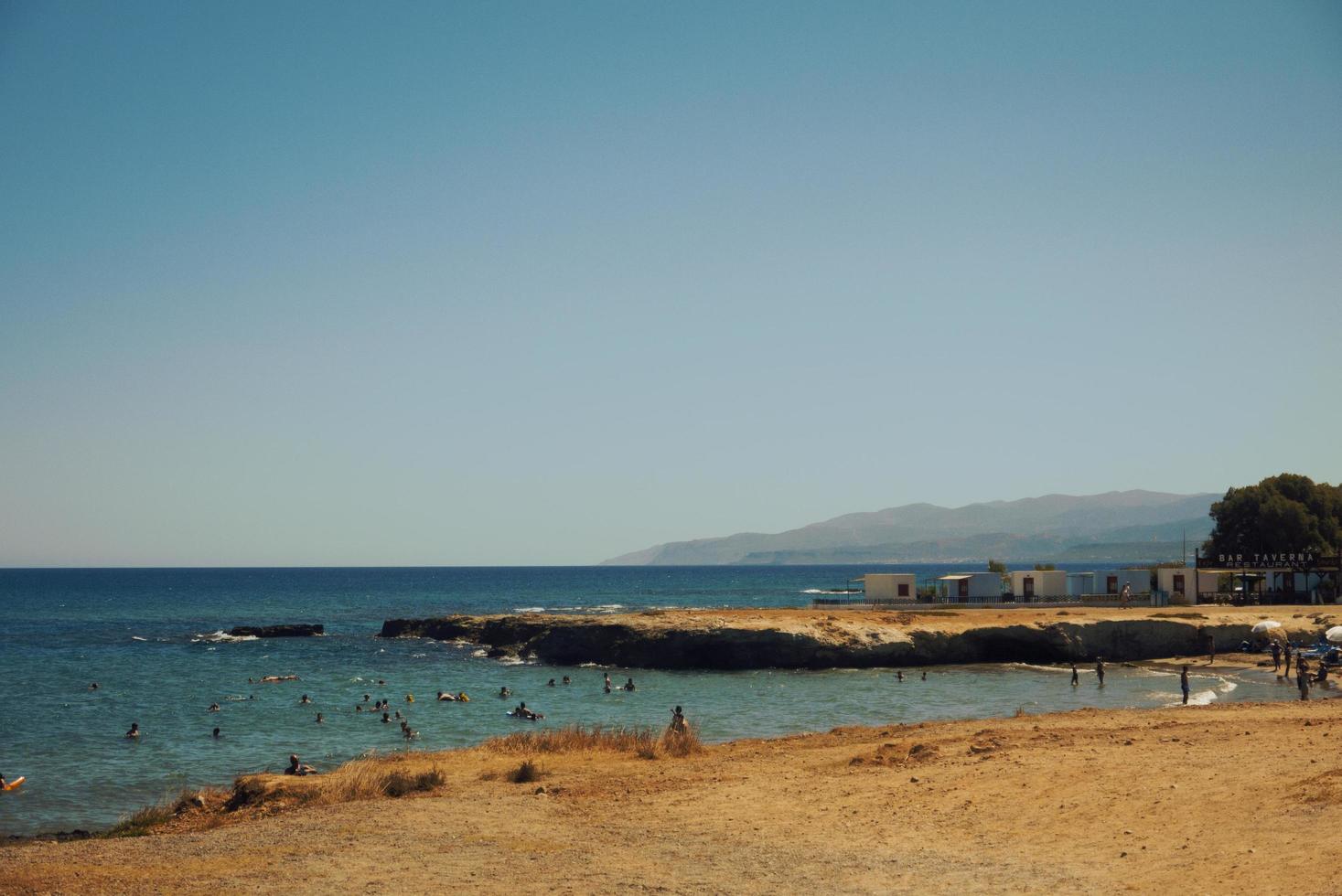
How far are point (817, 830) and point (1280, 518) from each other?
75984 mm

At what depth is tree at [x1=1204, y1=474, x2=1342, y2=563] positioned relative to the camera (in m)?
78.7

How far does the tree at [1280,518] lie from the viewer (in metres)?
78.7

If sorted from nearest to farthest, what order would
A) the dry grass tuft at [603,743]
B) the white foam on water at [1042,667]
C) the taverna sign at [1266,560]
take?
the dry grass tuft at [603,743] → the white foam on water at [1042,667] → the taverna sign at [1266,560]

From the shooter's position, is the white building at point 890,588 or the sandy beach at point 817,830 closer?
the sandy beach at point 817,830

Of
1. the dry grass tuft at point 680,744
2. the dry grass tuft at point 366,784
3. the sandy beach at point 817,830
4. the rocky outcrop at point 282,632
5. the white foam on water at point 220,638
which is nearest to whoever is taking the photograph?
the sandy beach at point 817,830

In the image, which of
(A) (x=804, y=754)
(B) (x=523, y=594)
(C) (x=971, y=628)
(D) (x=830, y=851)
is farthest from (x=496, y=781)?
(B) (x=523, y=594)

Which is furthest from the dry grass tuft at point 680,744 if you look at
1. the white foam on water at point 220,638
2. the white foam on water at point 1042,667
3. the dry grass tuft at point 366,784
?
the white foam on water at point 220,638

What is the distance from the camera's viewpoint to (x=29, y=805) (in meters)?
24.9

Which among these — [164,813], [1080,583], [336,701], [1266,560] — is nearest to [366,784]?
[164,813]

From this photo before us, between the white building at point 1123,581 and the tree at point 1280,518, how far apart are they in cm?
1297

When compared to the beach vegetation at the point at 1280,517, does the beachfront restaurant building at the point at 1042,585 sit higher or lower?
lower

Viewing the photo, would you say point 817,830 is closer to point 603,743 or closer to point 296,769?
point 603,743

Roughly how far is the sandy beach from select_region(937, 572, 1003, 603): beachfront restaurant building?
1942 inches

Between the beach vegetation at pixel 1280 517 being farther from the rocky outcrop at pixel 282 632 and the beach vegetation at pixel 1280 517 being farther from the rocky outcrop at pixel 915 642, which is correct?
the rocky outcrop at pixel 282 632
